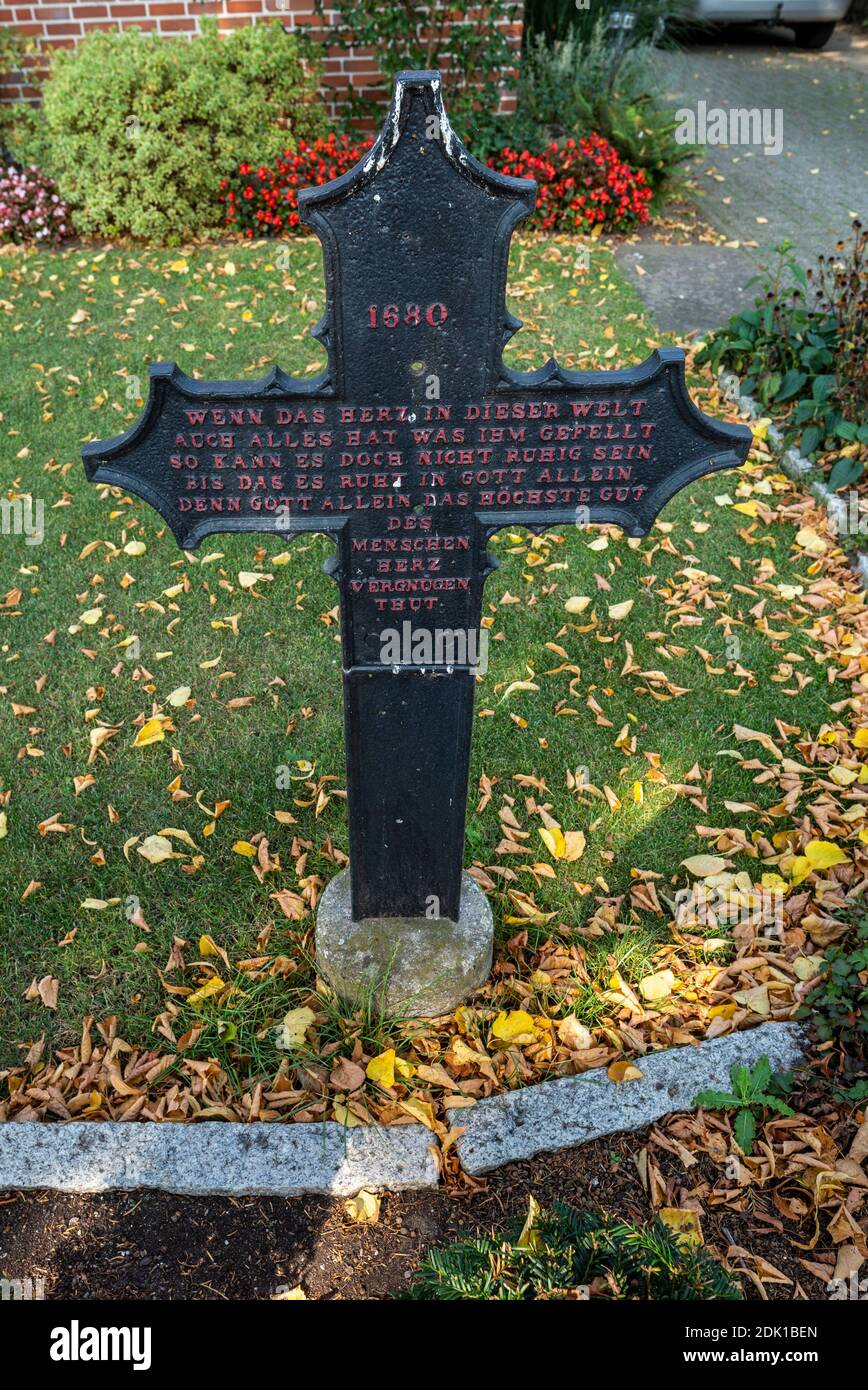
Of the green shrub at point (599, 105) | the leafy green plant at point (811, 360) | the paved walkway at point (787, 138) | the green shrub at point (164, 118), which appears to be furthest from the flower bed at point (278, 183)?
the leafy green plant at point (811, 360)

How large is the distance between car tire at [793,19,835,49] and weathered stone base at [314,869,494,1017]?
1573 cm

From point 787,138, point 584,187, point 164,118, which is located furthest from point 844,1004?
point 787,138

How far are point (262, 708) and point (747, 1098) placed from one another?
2.30 metres

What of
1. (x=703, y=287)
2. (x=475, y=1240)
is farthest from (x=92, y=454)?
(x=703, y=287)

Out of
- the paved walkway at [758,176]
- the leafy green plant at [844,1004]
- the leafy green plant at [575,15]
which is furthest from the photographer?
the leafy green plant at [575,15]

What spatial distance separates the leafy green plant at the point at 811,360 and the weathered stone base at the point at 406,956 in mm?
3291

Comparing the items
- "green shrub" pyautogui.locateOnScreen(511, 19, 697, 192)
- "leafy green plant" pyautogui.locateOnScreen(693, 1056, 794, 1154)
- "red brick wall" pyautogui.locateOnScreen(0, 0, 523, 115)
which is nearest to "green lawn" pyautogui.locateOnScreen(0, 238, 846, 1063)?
"leafy green plant" pyautogui.locateOnScreen(693, 1056, 794, 1154)

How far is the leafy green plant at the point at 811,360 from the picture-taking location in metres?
5.09

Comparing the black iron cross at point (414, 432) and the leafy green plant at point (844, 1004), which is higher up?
the black iron cross at point (414, 432)

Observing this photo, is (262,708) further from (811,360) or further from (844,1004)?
(811,360)

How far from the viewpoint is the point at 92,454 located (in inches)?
79.3

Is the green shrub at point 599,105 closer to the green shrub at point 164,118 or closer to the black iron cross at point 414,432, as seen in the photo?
the green shrub at point 164,118

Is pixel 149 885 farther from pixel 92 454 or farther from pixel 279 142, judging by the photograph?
pixel 279 142

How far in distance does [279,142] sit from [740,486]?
506 centimetres
